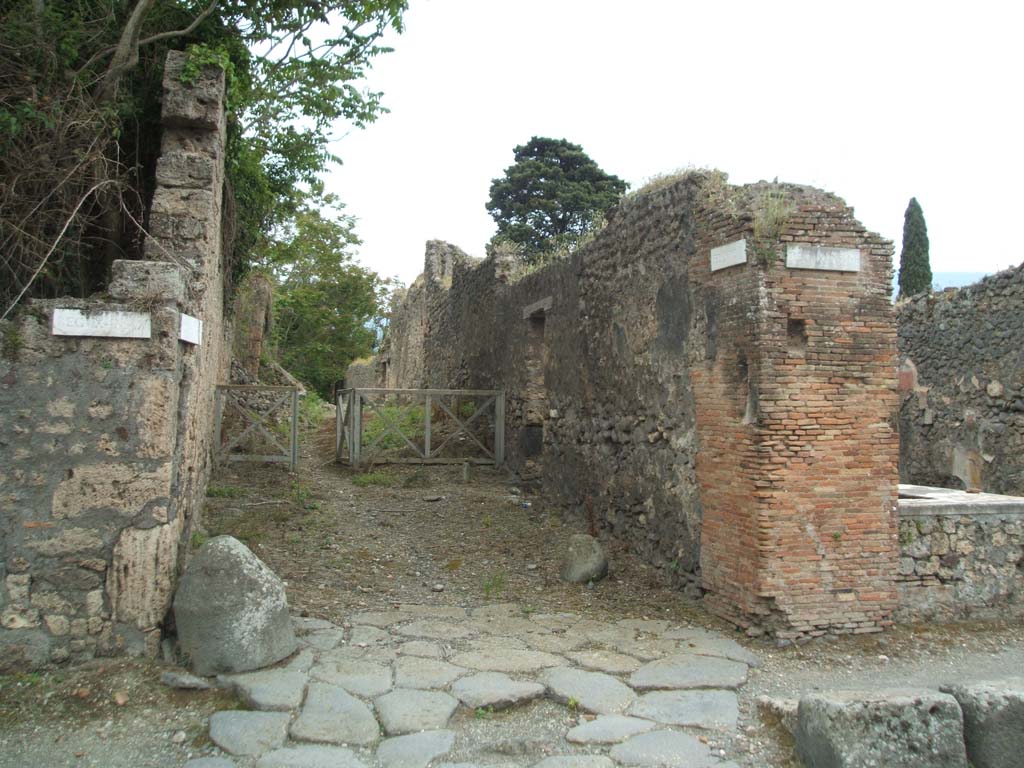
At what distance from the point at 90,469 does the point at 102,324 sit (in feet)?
2.67

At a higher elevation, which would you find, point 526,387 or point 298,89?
point 298,89

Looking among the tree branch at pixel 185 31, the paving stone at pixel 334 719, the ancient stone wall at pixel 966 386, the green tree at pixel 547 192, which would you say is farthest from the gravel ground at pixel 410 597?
the green tree at pixel 547 192

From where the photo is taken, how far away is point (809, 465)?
18.7 feet

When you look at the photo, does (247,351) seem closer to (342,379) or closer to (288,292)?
(288,292)

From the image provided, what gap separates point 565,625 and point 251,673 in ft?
7.60

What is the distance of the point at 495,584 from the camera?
7047 mm

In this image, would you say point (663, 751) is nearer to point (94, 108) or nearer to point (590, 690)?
point (590, 690)

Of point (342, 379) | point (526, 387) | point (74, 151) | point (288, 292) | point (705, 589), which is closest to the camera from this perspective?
point (74, 151)

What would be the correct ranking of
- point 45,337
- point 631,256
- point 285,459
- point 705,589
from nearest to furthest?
point 45,337
point 705,589
point 631,256
point 285,459

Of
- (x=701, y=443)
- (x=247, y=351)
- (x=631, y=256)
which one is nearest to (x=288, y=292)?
(x=247, y=351)

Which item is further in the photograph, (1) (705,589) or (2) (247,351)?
(2) (247,351)

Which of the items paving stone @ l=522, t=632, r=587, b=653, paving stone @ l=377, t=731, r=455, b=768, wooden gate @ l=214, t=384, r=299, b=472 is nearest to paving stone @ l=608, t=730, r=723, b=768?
paving stone @ l=377, t=731, r=455, b=768

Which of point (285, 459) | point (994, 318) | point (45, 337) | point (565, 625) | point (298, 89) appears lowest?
point (565, 625)

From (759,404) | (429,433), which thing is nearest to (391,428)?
(429,433)
